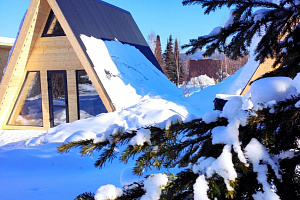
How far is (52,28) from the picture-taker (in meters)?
11.5

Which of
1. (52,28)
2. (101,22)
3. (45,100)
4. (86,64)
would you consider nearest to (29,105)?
(45,100)

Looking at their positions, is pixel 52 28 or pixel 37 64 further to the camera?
pixel 37 64

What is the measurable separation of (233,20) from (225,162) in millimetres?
2080

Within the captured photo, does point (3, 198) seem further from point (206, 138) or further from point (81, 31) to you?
point (81, 31)

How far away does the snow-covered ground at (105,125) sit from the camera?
173cm

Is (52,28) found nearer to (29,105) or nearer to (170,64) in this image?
(29,105)

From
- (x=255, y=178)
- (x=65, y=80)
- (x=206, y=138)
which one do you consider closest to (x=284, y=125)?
(x=255, y=178)

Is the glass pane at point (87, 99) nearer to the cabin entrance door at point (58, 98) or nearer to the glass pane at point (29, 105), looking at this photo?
the cabin entrance door at point (58, 98)

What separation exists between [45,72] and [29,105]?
1779mm

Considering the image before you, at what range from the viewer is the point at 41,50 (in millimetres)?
11695

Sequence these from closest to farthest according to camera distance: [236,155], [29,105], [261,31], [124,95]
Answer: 1. [236,155]
2. [261,31]
3. [124,95]
4. [29,105]

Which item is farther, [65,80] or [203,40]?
[65,80]

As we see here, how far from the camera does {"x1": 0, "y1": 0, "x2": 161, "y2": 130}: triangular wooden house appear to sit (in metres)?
10.9

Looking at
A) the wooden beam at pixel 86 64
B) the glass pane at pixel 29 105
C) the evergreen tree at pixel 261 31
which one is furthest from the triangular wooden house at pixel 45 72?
the evergreen tree at pixel 261 31
